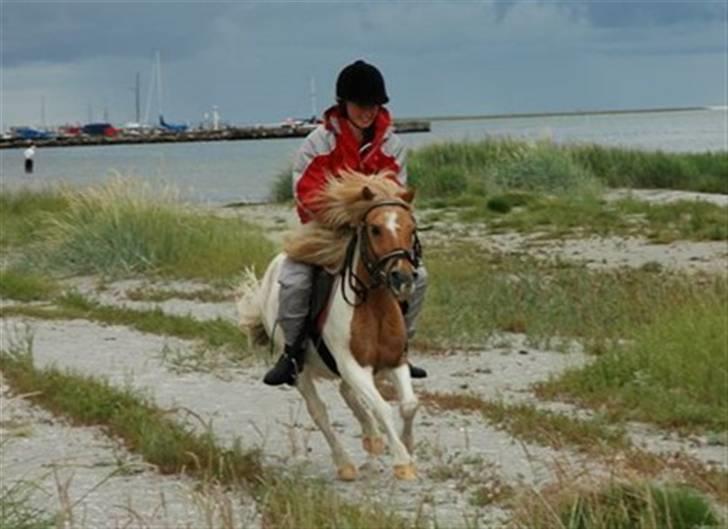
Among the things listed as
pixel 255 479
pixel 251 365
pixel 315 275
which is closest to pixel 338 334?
pixel 315 275

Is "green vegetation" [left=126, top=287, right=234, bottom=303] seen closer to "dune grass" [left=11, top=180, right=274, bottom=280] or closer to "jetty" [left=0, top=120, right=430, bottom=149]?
"dune grass" [left=11, top=180, right=274, bottom=280]

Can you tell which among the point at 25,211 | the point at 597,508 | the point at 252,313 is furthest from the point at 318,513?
the point at 25,211

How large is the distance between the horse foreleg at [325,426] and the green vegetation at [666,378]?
2507mm

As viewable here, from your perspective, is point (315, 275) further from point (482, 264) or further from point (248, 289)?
point (482, 264)

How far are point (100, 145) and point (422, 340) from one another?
130885 millimetres

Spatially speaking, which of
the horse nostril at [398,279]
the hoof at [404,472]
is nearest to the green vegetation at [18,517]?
the hoof at [404,472]

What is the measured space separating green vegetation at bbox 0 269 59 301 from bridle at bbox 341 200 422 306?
11.0 metres

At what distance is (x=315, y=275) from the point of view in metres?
7.68

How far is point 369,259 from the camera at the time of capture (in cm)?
728

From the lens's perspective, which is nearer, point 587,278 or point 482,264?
point 587,278

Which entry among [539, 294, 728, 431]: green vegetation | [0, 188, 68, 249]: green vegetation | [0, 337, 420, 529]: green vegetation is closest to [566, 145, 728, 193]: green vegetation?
[0, 188, 68, 249]: green vegetation

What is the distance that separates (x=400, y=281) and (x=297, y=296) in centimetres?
80

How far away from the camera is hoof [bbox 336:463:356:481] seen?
795 cm

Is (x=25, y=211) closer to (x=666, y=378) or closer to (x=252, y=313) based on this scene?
(x=666, y=378)
